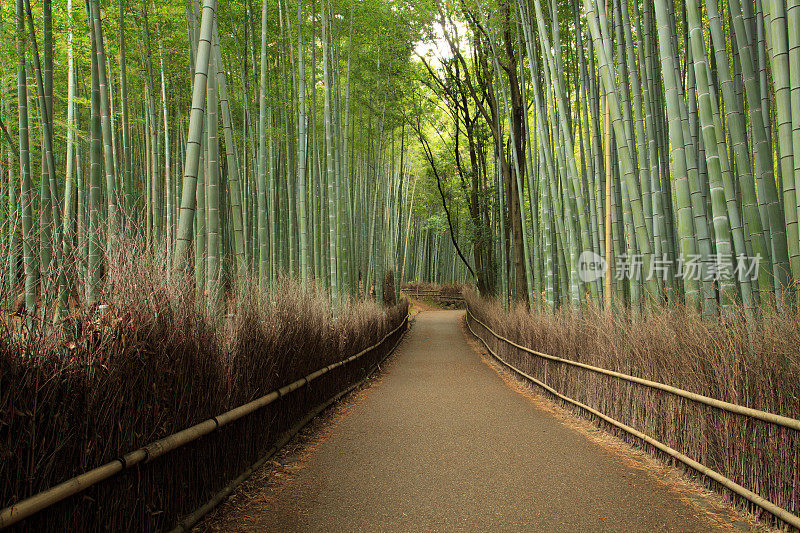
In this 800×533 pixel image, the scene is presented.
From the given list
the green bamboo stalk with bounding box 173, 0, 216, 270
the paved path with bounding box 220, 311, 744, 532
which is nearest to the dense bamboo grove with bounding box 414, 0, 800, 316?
the paved path with bounding box 220, 311, 744, 532

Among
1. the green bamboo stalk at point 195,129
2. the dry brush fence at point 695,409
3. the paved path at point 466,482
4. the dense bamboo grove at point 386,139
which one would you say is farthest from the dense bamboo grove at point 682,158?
the green bamboo stalk at point 195,129

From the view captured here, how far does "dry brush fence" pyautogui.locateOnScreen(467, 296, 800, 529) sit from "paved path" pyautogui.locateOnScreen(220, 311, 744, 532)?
22 centimetres

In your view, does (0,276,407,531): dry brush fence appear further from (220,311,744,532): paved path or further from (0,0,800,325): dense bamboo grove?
(220,311,744,532): paved path

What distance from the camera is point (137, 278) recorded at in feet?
6.24

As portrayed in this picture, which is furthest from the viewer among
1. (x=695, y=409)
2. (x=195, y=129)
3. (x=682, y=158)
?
(x=682, y=158)

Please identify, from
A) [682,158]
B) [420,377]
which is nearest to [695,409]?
[682,158]

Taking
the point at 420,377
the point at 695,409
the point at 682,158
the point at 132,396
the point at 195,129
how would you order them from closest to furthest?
1. the point at 132,396
2. the point at 695,409
3. the point at 195,129
4. the point at 682,158
5. the point at 420,377

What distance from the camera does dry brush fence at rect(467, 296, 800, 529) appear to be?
1.95 m

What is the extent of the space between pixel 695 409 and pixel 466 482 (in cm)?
117

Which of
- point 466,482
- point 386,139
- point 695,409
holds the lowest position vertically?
point 466,482

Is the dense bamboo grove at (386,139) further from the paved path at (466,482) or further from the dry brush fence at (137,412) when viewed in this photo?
the paved path at (466,482)

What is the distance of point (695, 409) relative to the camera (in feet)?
8.34

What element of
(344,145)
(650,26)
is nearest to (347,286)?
(344,145)

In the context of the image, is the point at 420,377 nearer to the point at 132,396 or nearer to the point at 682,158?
the point at 682,158
